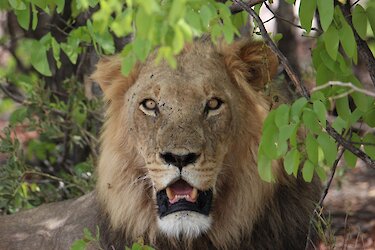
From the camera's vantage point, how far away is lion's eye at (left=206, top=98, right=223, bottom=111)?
13.4 feet

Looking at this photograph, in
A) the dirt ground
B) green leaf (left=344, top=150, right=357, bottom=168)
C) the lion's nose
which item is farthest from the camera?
the dirt ground

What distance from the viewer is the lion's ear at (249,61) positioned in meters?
4.24

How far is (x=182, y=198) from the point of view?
3.86 metres

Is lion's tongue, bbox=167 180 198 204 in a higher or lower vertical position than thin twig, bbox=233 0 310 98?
lower

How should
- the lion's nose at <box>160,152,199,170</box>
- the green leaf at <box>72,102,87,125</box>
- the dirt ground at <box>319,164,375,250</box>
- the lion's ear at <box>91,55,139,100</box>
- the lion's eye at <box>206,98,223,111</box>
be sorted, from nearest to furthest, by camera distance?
1. the lion's nose at <box>160,152,199,170</box>
2. the lion's eye at <box>206,98,223,111</box>
3. the lion's ear at <box>91,55,139,100</box>
4. the dirt ground at <box>319,164,375,250</box>
5. the green leaf at <box>72,102,87,125</box>

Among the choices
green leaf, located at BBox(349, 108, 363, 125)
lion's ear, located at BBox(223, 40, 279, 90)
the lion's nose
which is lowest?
the lion's nose

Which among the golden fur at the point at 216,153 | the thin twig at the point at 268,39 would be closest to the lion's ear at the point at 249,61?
the golden fur at the point at 216,153

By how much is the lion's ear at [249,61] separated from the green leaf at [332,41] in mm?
940

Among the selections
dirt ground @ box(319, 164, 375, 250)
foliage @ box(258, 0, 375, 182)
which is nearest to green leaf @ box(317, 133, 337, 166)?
foliage @ box(258, 0, 375, 182)

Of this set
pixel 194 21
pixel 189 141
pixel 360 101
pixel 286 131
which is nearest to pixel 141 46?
pixel 194 21

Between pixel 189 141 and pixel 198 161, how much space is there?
0.33 ft

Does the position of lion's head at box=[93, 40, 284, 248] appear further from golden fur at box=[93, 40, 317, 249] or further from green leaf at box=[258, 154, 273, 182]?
green leaf at box=[258, 154, 273, 182]

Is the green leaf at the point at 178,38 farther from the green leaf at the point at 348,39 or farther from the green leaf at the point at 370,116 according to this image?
the green leaf at the point at 370,116

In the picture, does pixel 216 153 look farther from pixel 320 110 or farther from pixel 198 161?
pixel 320 110
